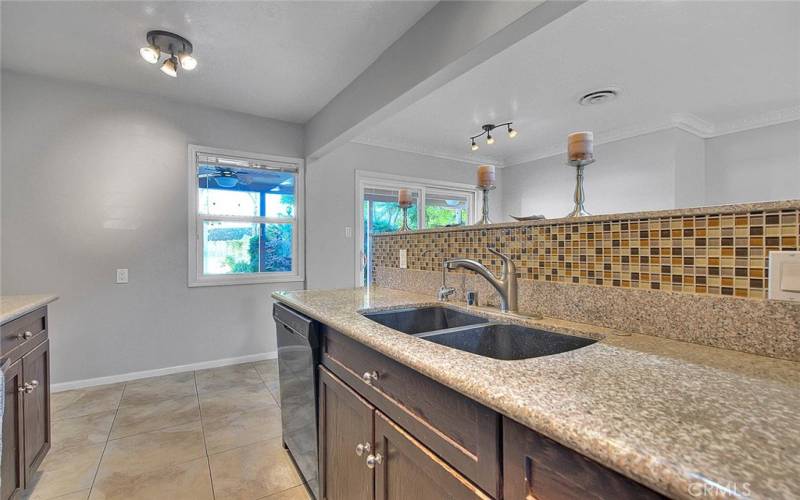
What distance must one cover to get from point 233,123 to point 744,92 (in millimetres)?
4524

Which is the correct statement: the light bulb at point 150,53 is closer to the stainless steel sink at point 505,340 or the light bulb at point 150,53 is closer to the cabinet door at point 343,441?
the cabinet door at point 343,441

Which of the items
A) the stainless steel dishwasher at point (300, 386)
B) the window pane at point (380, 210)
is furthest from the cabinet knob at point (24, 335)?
the window pane at point (380, 210)

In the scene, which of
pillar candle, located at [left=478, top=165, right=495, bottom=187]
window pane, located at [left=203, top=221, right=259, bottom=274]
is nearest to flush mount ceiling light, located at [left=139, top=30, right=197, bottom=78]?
window pane, located at [left=203, top=221, right=259, bottom=274]

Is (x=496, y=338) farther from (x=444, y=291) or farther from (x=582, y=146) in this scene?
(x=582, y=146)

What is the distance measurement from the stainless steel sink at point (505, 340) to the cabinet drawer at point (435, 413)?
0.60 feet

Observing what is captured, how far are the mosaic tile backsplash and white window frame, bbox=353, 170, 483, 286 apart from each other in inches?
93.9

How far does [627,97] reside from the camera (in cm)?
319

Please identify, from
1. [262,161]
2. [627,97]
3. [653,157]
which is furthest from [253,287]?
[653,157]

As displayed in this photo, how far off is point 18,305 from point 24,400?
1.31 feet

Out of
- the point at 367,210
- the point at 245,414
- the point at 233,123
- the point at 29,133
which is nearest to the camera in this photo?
the point at 245,414

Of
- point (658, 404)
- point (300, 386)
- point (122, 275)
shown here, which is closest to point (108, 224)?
point (122, 275)

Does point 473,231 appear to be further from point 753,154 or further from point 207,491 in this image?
point 753,154

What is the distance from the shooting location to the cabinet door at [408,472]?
2.42 feet

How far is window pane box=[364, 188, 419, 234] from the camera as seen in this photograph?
4316 millimetres
